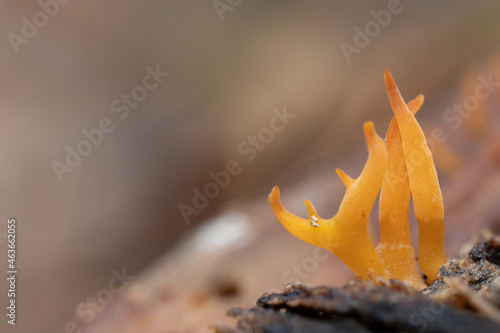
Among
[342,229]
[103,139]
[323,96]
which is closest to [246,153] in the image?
[323,96]

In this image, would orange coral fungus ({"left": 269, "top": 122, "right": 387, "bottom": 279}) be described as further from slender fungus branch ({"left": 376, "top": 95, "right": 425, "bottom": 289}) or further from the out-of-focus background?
the out-of-focus background

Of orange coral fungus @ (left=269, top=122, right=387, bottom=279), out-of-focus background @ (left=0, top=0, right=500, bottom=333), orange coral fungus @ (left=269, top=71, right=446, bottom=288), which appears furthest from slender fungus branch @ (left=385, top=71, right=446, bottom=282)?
out-of-focus background @ (left=0, top=0, right=500, bottom=333)

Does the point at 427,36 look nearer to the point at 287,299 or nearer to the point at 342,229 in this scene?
the point at 342,229

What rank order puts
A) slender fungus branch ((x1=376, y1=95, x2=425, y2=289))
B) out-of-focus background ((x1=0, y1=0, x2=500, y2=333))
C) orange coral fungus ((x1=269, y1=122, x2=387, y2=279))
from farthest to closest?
out-of-focus background ((x1=0, y1=0, x2=500, y2=333)) < slender fungus branch ((x1=376, y1=95, x2=425, y2=289)) < orange coral fungus ((x1=269, y1=122, x2=387, y2=279))

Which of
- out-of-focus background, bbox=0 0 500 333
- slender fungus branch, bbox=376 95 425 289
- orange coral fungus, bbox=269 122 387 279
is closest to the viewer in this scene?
orange coral fungus, bbox=269 122 387 279

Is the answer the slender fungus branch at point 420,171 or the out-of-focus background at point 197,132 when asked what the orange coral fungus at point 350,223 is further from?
the out-of-focus background at point 197,132

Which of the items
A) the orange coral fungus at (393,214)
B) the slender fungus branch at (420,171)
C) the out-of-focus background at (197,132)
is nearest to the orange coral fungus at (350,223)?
the orange coral fungus at (393,214)

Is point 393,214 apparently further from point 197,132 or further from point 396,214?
point 197,132
